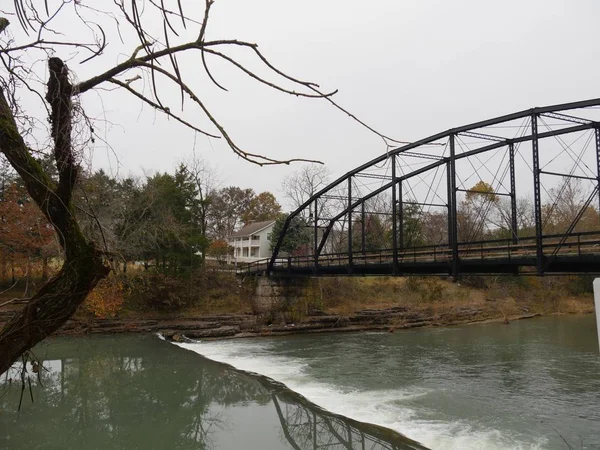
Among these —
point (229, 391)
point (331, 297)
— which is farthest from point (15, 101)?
point (331, 297)

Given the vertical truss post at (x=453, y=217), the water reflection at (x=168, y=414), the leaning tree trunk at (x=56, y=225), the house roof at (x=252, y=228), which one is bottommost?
the water reflection at (x=168, y=414)

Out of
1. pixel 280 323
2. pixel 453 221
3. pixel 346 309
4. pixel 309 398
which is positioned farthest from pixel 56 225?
pixel 346 309

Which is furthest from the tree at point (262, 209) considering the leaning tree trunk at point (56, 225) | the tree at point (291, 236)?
the leaning tree trunk at point (56, 225)

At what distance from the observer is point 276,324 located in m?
32.0

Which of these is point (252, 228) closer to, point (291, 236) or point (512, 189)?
point (291, 236)

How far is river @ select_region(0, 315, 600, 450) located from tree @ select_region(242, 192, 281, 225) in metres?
41.5

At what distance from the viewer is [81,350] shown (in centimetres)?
2167

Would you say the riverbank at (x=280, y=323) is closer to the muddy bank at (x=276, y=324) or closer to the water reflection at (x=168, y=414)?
the muddy bank at (x=276, y=324)

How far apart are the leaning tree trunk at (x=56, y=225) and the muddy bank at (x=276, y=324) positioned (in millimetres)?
23433

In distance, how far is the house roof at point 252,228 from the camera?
5725cm

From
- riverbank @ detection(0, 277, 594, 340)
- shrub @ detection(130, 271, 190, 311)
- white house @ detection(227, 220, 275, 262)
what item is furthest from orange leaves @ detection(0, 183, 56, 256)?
white house @ detection(227, 220, 275, 262)

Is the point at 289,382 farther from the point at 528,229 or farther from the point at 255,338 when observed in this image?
the point at 528,229

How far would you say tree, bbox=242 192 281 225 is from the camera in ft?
209

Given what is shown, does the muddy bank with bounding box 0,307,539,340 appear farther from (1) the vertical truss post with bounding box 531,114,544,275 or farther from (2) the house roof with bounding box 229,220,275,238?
(2) the house roof with bounding box 229,220,275,238
